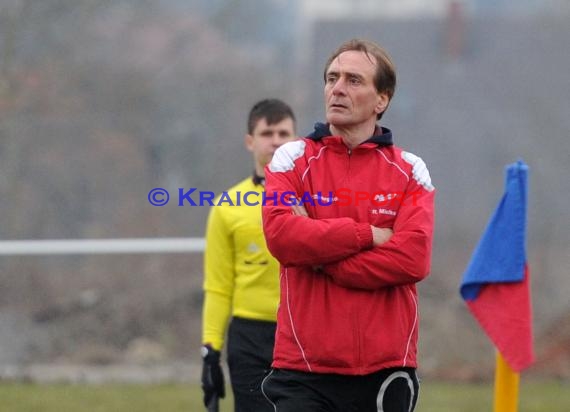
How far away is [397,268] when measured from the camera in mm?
3820

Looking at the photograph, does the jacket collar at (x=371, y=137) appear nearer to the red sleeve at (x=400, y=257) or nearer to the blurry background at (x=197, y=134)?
the red sleeve at (x=400, y=257)

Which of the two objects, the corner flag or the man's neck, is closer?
the man's neck

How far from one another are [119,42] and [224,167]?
79.0 inches

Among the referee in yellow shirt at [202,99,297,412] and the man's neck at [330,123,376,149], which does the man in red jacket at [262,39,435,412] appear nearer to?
the man's neck at [330,123,376,149]

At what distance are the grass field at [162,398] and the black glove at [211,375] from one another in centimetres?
337

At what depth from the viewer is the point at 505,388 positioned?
516cm

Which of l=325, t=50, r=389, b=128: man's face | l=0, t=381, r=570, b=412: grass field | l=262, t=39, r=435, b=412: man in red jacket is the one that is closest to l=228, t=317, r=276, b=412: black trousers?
l=262, t=39, r=435, b=412: man in red jacket

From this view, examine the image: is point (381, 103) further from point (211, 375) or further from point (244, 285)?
point (211, 375)

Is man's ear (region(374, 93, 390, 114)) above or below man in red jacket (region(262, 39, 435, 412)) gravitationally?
above

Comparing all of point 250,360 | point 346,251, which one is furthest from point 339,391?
point 250,360

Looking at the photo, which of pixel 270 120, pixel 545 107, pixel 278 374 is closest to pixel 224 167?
pixel 545 107

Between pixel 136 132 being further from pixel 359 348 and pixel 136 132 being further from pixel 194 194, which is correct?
pixel 359 348

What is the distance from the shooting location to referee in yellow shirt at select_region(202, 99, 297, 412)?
523 centimetres

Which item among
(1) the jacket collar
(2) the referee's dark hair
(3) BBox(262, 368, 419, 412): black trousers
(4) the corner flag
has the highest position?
(2) the referee's dark hair
